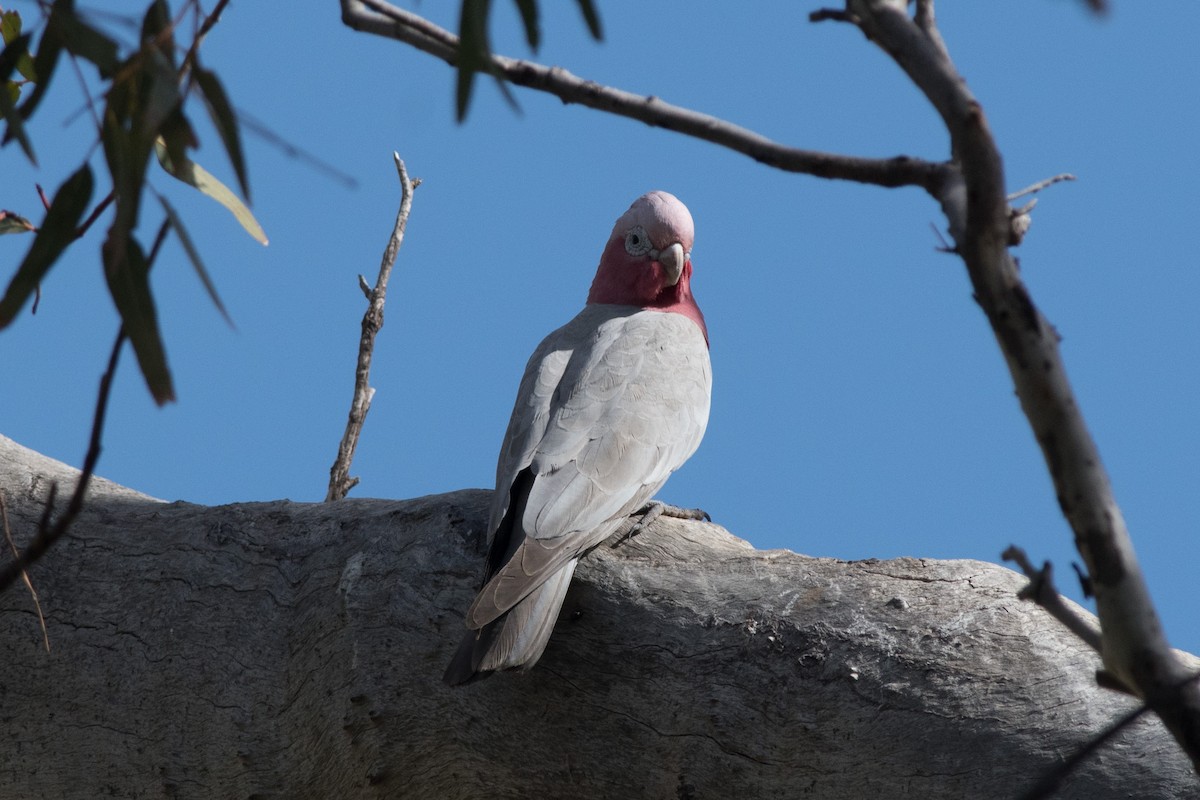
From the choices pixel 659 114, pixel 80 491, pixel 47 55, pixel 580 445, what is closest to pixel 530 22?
pixel 659 114

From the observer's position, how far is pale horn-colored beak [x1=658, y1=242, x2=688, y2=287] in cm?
315

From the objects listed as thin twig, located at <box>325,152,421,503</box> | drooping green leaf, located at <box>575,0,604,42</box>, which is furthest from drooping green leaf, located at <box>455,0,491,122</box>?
thin twig, located at <box>325,152,421,503</box>

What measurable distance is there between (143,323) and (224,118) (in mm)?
238

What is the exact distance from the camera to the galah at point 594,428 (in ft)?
6.37

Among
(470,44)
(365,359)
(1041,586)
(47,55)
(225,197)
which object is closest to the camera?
(1041,586)

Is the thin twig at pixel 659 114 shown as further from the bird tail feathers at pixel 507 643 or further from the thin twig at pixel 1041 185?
the bird tail feathers at pixel 507 643

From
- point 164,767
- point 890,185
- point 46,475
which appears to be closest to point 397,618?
point 164,767

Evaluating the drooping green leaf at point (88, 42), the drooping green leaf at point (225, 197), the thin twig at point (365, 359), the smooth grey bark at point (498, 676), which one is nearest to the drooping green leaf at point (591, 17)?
the drooping green leaf at point (88, 42)

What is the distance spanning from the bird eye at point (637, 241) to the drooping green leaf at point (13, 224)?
1.61 m

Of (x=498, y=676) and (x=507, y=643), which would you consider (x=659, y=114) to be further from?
(x=498, y=676)

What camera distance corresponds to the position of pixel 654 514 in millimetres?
2342

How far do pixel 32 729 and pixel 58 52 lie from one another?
4.30 feet

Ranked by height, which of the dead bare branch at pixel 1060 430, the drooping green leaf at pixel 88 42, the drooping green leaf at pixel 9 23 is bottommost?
the dead bare branch at pixel 1060 430

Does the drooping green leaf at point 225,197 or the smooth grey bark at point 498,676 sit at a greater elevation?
the drooping green leaf at point 225,197
